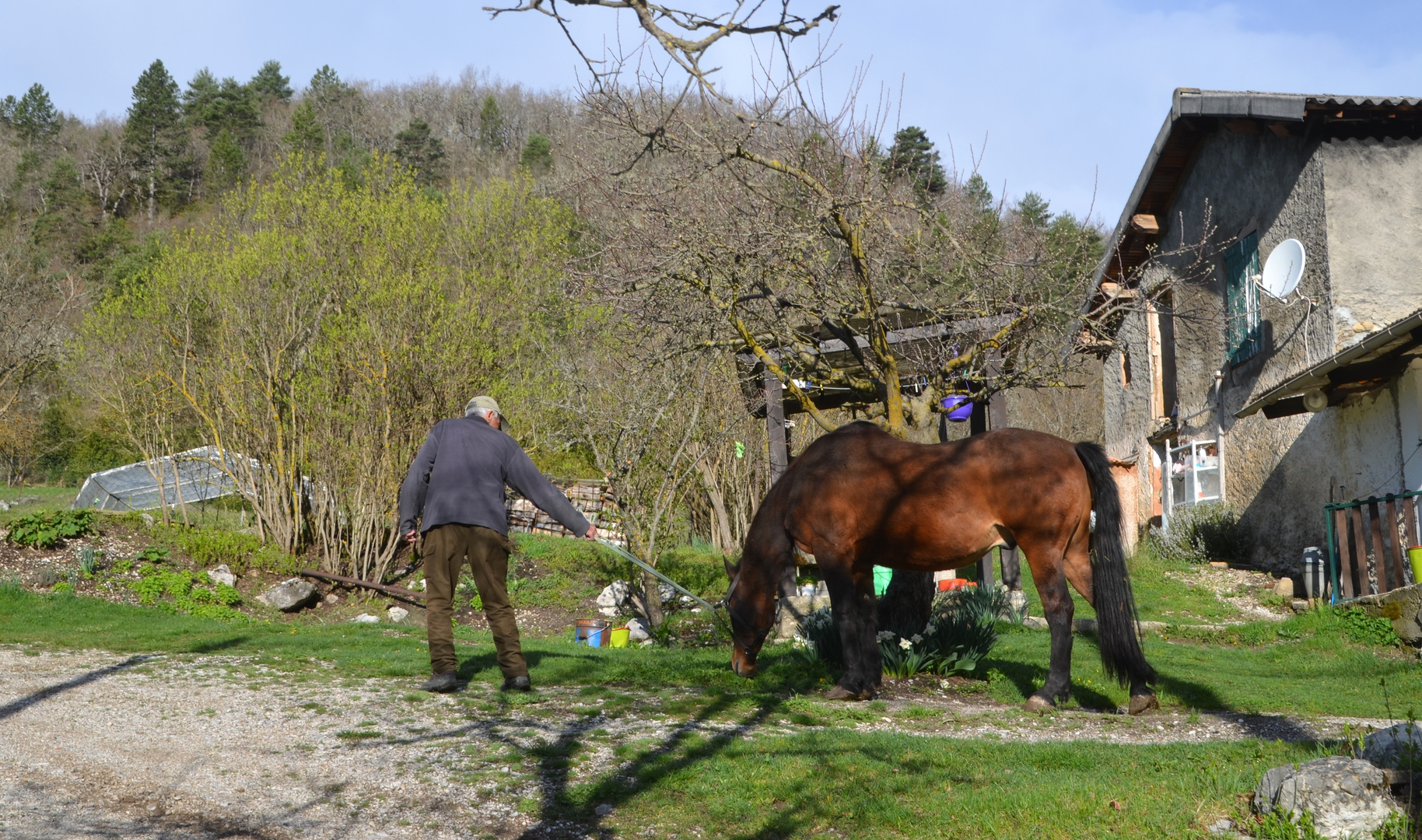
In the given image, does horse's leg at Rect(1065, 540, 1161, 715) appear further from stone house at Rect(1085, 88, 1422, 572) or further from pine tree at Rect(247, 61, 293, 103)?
pine tree at Rect(247, 61, 293, 103)

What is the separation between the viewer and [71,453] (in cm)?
2847

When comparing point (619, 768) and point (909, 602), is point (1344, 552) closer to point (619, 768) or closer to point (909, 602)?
point (909, 602)

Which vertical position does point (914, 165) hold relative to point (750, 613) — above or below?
above

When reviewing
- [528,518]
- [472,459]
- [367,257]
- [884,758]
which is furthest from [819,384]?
[528,518]

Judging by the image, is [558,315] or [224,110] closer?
[558,315]

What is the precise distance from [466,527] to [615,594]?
7700 millimetres

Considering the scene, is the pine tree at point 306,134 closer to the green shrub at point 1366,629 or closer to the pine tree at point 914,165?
the pine tree at point 914,165

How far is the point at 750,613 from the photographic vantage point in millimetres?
7207

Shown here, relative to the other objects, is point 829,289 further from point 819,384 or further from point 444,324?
point 444,324

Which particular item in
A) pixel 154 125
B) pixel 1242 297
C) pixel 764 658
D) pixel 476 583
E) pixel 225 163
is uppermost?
pixel 154 125

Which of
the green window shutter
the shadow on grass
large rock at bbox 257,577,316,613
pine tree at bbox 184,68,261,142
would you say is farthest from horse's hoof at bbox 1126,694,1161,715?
pine tree at bbox 184,68,261,142

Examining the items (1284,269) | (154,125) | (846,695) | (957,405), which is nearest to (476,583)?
(846,695)

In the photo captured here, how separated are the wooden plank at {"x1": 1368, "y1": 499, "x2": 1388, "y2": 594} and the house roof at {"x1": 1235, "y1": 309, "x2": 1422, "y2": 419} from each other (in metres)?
1.26

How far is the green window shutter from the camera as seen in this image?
14.0 m
